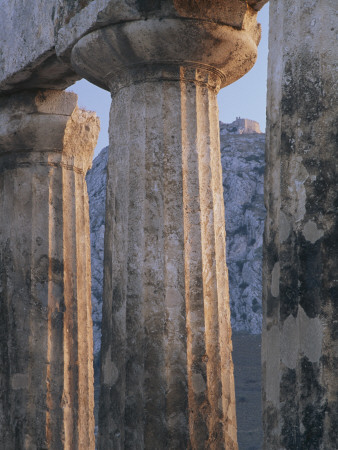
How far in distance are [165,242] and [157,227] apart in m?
0.14

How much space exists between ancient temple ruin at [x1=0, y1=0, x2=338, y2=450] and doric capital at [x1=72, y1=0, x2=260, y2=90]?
1cm

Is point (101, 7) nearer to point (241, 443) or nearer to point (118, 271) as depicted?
point (118, 271)

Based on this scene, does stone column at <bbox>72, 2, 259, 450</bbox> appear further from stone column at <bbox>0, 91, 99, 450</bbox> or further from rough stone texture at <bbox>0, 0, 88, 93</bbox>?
stone column at <bbox>0, 91, 99, 450</bbox>

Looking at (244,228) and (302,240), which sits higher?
(244,228)

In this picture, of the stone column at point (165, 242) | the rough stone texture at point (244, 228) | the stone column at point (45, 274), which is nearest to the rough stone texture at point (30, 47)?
the stone column at point (45, 274)

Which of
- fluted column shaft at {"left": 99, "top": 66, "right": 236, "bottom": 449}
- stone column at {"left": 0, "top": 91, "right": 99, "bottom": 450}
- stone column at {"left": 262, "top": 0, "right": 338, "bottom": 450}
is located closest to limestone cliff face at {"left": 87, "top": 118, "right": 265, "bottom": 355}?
stone column at {"left": 0, "top": 91, "right": 99, "bottom": 450}

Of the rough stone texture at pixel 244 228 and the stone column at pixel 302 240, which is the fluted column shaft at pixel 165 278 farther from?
the rough stone texture at pixel 244 228

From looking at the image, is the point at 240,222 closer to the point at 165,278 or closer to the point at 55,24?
the point at 55,24

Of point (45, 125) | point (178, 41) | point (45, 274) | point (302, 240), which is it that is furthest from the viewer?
point (45, 274)

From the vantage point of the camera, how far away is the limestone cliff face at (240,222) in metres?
96.1

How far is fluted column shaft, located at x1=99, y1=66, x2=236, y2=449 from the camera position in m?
6.25

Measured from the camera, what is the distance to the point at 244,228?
104188mm

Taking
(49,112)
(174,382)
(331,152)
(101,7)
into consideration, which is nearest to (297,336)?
(331,152)

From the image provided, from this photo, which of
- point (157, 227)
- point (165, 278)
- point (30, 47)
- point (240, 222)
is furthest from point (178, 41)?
point (240, 222)
